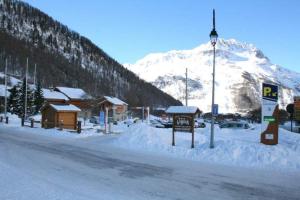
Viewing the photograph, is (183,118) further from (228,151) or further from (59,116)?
(59,116)

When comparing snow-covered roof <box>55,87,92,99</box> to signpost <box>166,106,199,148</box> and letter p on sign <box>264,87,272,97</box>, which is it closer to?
signpost <box>166,106,199,148</box>

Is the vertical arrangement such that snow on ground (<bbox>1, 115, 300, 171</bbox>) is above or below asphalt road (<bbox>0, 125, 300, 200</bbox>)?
above

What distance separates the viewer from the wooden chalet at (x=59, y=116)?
42000 mm

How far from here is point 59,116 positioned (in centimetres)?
4228

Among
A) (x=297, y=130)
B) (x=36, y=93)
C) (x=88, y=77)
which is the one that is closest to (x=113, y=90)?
(x=88, y=77)

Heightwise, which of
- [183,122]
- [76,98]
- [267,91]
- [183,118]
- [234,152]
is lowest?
[234,152]

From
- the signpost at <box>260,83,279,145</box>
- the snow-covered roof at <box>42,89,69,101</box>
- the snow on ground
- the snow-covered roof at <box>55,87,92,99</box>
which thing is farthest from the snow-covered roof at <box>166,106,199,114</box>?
the snow-covered roof at <box>55,87,92,99</box>

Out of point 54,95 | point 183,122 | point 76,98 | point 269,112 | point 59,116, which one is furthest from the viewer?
point 76,98

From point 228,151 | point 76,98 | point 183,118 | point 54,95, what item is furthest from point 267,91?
point 76,98

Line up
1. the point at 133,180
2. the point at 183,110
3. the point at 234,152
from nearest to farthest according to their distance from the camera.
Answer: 1. the point at 133,180
2. the point at 234,152
3. the point at 183,110

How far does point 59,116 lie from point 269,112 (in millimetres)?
26163

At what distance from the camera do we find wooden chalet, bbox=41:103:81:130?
1654 inches

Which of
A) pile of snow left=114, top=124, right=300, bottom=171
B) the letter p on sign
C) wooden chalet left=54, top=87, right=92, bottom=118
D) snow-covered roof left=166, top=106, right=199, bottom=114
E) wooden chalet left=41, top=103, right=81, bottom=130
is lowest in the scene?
pile of snow left=114, top=124, right=300, bottom=171

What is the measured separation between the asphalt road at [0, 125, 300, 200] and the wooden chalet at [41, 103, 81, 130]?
23991mm
